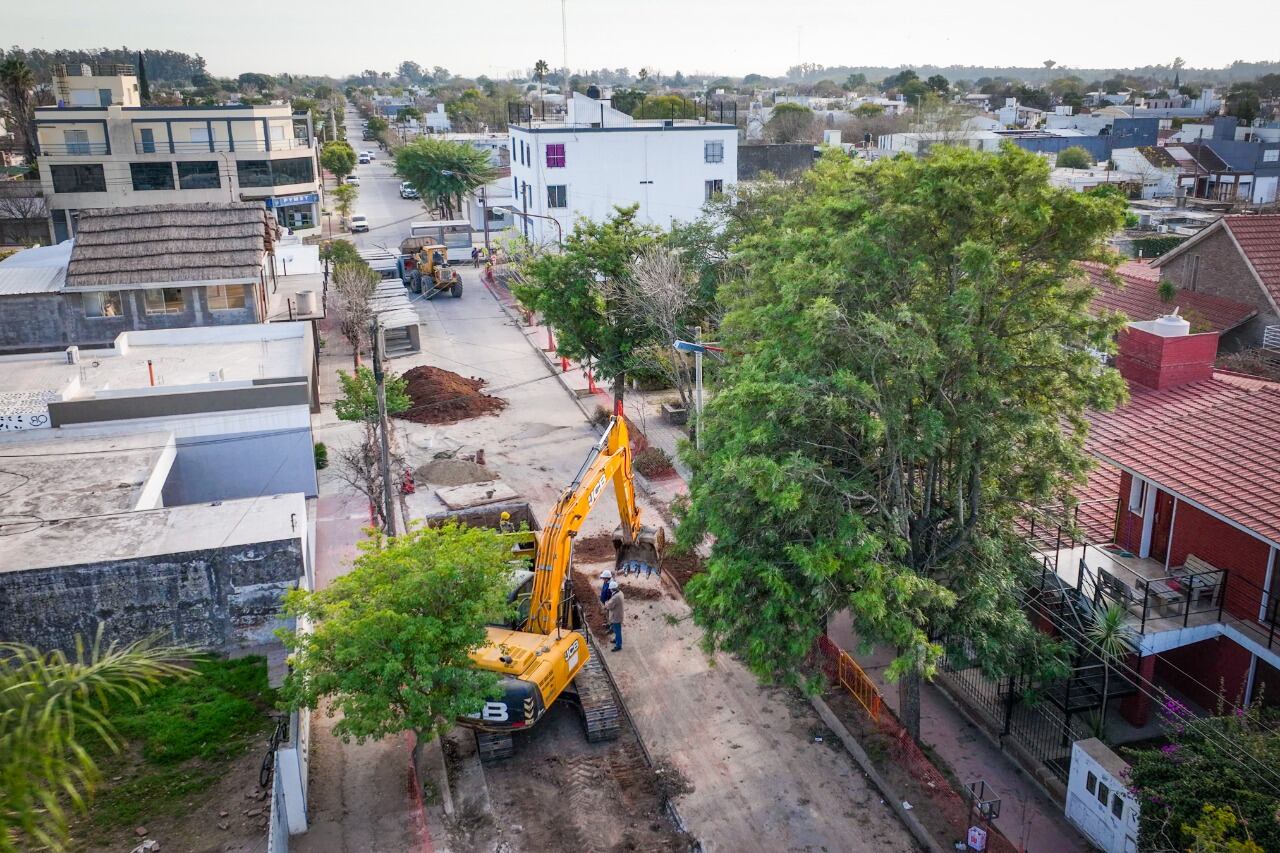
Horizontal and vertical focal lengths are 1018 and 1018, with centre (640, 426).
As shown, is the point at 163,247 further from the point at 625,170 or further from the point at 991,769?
the point at 991,769

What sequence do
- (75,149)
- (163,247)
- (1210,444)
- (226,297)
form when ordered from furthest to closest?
(75,149) → (226,297) → (163,247) → (1210,444)

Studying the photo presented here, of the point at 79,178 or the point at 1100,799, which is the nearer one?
the point at 1100,799

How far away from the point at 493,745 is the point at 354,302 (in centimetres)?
2643

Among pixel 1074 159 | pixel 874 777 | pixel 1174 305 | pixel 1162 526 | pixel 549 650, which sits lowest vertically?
pixel 874 777

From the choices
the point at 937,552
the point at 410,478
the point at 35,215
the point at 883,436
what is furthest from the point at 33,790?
the point at 35,215

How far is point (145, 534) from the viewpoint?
64.6 ft

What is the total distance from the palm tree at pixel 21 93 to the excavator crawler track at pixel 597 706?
79.6 m

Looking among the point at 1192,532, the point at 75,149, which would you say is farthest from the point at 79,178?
the point at 1192,532

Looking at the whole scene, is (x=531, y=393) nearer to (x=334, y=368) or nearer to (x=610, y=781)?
(x=334, y=368)

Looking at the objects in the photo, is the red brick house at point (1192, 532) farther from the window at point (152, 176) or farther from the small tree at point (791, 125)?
the small tree at point (791, 125)

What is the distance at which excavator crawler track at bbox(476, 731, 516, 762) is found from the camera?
1675cm

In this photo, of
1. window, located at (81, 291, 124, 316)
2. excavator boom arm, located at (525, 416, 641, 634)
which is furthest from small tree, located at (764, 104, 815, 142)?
excavator boom arm, located at (525, 416, 641, 634)

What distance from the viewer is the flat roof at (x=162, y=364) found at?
27.2m

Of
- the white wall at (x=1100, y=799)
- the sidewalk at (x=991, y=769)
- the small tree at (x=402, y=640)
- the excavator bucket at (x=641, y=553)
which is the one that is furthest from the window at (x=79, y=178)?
the white wall at (x=1100, y=799)
